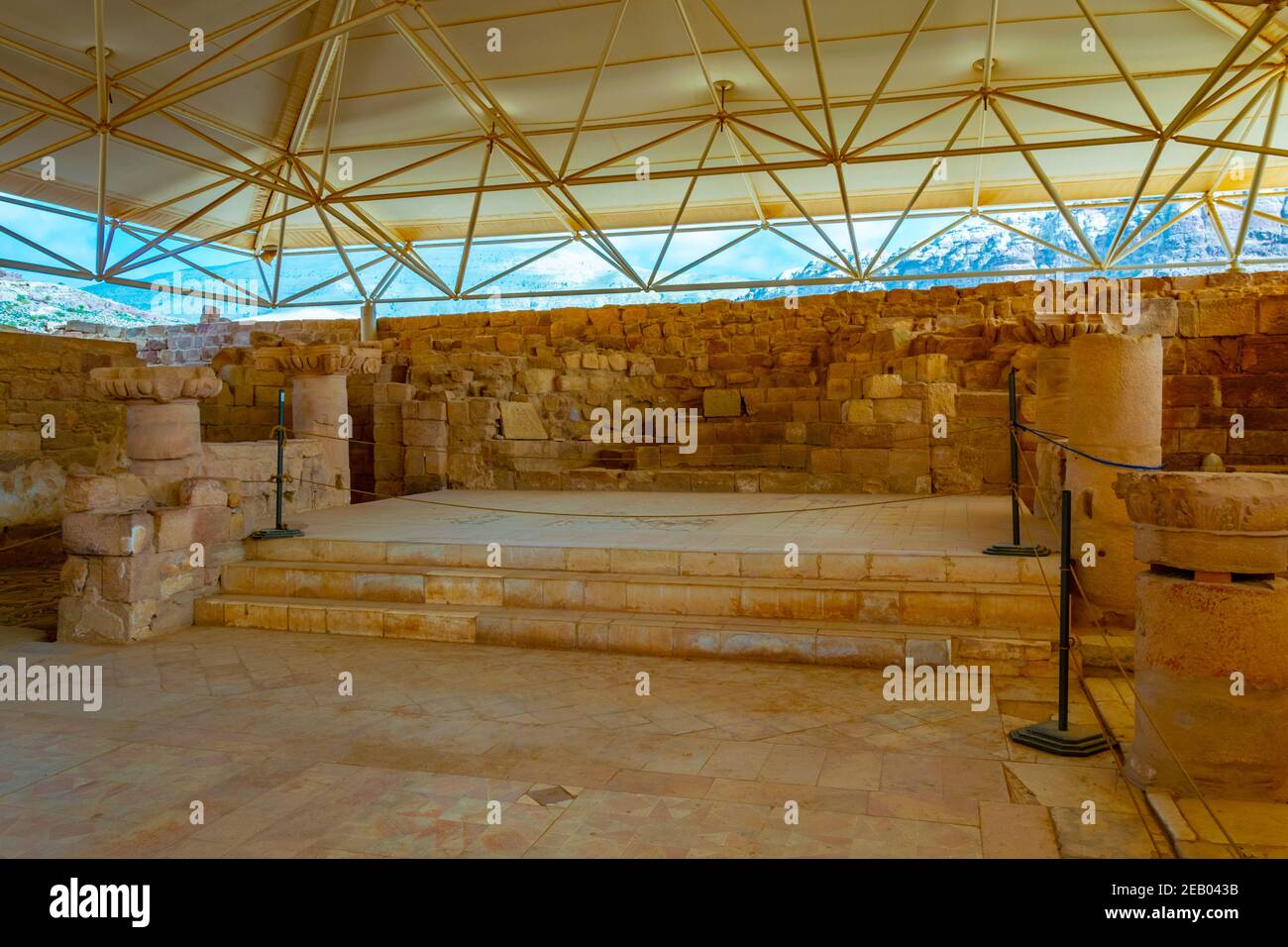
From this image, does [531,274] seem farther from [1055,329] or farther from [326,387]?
[1055,329]

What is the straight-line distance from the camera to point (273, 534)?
8234 mm

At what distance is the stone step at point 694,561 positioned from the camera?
A: 6363 millimetres

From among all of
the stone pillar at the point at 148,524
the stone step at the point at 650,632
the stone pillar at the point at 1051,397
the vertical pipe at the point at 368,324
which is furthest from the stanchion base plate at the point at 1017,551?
the vertical pipe at the point at 368,324

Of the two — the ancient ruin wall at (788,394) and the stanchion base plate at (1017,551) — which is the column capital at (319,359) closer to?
the ancient ruin wall at (788,394)

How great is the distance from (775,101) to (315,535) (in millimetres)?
9810

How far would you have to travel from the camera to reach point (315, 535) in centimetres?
824

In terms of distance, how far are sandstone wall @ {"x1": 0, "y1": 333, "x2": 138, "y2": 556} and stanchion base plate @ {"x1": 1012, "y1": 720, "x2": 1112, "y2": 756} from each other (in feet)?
31.7

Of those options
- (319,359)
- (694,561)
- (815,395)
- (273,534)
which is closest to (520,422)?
(319,359)

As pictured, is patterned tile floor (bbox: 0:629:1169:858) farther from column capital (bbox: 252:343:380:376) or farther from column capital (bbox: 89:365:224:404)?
column capital (bbox: 252:343:380:376)

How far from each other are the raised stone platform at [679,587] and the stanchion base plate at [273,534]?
8 centimetres

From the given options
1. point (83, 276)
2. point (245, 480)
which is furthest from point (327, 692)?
point (83, 276)

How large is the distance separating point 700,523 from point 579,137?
843 cm

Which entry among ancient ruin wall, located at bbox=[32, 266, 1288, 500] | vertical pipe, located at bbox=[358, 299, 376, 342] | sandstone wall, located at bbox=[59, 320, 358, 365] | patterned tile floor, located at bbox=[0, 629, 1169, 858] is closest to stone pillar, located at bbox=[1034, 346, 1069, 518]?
ancient ruin wall, located at bbox=[32, 266, 1288, 500]

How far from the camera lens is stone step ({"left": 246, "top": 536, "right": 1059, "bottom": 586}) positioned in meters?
6.36
